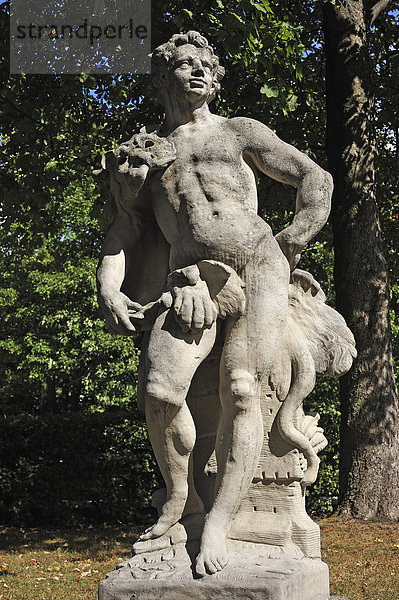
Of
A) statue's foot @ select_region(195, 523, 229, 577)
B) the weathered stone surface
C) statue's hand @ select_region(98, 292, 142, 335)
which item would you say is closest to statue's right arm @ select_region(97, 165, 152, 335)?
statue's hand @ select_region(98, 292, 142, 335)

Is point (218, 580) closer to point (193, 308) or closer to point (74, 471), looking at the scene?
point (193, 308)

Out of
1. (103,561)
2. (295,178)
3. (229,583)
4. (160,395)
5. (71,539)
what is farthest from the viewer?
(71,539)

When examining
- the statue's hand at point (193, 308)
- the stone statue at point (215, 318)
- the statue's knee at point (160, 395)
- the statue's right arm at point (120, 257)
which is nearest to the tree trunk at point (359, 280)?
the stone statue at point (215, 318)

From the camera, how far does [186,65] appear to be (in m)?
4.43

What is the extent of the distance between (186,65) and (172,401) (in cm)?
186

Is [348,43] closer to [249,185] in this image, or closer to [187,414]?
[249,185]

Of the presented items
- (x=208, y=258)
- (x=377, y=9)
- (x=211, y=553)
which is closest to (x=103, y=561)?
(x=211, y=553)

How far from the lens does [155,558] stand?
4027 mm

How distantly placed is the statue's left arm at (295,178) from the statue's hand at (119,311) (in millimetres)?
896

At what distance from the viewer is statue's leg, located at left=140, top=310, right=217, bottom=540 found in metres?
4.04

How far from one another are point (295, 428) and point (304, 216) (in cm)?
116

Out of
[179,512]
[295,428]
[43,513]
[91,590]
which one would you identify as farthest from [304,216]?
[43,513]

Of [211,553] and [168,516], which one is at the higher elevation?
[168,516]

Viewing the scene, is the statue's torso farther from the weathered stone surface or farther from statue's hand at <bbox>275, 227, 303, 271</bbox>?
the weathered stone surface
